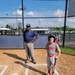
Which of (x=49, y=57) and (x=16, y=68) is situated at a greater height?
(x=49, y=57)

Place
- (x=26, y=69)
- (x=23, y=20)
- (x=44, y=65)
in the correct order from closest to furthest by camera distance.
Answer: (x=26, y=69) → (x=44, y=65) → (x=23, y=20)

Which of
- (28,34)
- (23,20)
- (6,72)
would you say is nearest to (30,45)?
(28,34)

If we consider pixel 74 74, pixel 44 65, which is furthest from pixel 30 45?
pixel 74 74

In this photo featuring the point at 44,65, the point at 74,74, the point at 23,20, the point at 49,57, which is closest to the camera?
the point at 49,57

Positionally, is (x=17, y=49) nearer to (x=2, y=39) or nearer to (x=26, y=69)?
(x=2, y=39)

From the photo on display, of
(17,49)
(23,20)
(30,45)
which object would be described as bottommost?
(17,49)

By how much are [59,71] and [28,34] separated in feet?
8.46

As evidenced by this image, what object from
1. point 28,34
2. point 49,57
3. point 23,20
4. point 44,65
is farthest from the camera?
point 23,20

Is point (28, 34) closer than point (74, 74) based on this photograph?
No

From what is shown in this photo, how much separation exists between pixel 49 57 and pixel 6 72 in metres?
1.94

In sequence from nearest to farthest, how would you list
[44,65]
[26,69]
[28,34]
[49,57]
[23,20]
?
[49,57] → [26,69] → [44,65] → [28,34] → [23,20]

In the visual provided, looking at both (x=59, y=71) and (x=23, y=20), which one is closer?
(x=59, y=71)

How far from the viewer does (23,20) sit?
13820 millimetres

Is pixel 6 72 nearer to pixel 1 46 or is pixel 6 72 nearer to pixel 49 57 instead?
pixel 49 57
